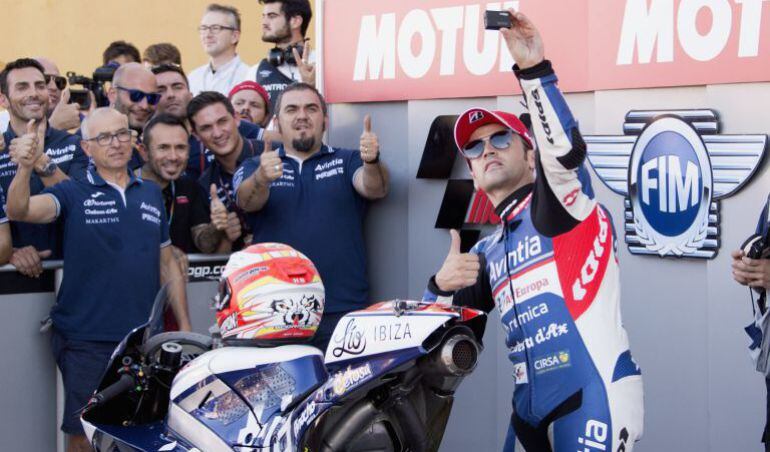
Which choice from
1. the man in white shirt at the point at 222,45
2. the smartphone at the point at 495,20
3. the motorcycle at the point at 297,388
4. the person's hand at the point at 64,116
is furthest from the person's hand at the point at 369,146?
the man in white shirt at the point at 222,45

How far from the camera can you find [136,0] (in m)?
14.8

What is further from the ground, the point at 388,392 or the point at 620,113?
the point at 620,113

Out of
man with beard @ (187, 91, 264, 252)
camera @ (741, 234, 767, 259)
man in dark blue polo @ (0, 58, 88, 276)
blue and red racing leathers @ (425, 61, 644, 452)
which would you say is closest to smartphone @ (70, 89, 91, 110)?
man in dark blue polo @ (0, 58, 88, 276)

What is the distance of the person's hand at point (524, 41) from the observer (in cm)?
374

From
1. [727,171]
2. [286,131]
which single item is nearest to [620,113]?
[727,171]

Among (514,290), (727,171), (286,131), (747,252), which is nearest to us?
(514,290)

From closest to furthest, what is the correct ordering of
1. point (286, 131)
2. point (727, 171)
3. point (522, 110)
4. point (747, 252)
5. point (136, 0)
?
point (747, 252) → point (727, 171) → point (522, 110) → point (286, 131) → point (136, 0)

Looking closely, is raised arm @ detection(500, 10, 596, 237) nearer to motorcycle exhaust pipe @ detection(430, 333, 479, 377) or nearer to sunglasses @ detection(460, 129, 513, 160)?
sunglasses @ detection(460, 129, 513, 160)

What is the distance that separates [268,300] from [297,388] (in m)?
0.34

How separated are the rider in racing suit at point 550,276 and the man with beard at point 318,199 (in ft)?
8.00

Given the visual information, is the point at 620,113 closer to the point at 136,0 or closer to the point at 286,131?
the point at 286,131

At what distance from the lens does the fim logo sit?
501cm

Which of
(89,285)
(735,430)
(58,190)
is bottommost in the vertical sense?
(735,430)

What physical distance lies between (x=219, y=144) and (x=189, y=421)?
10.2 feet
